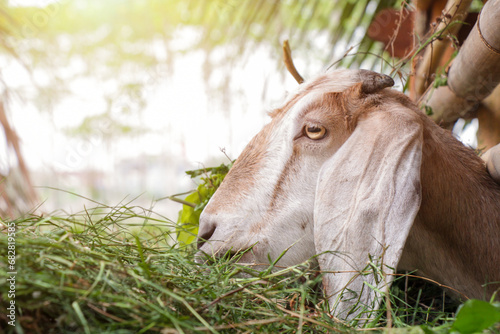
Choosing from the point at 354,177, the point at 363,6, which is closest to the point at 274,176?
the point at 354,177

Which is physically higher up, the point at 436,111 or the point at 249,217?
the point at 436,111

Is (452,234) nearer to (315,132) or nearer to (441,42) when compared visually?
(315,132)

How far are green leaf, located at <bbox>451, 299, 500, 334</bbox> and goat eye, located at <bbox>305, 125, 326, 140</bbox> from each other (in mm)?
977

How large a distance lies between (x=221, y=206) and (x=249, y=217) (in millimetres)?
143

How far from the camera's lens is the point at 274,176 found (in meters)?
1.87

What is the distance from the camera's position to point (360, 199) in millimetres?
1603

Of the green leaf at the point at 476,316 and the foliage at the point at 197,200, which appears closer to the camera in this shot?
the green leaf at the point at 476,316

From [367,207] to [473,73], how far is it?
1.15 m

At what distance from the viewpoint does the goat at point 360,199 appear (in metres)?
1.56

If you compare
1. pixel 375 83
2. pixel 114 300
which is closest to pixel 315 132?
pixel 375 83

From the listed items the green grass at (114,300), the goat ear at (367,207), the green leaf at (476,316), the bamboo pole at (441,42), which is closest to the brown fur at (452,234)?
the goat ear at (367,207)

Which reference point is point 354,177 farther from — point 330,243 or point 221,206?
point 221,206

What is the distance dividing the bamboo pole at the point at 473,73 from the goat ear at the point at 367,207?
0.58m

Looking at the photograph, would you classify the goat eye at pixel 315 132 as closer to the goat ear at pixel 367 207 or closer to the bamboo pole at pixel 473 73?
the goat ear at pixel 367 207
